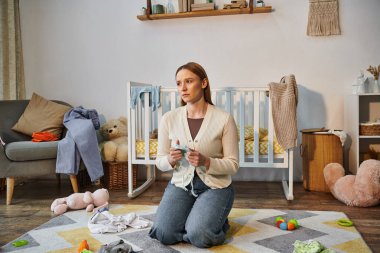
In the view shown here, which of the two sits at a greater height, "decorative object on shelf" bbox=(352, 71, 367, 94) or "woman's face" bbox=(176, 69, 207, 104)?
"decorative object on shelf" bbox=(352, 71, 367, 94)

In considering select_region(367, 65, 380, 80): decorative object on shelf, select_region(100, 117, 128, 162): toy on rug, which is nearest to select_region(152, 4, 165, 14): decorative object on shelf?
select_region(100, 117, 128, 162): toy on rug

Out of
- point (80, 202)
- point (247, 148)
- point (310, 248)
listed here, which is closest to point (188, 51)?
point (247, 148)

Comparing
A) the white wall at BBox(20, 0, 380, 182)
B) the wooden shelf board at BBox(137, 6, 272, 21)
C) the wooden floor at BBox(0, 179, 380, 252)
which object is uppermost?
the wooden shelf board at BBox(137, 6, 272, 21)

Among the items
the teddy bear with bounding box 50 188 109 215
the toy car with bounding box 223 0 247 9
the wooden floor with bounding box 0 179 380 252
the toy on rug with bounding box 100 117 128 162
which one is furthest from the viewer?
the toy car with bounding box 223 0 247 9

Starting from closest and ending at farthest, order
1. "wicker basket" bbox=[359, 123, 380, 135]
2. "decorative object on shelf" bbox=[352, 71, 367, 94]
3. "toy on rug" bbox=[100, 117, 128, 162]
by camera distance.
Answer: "wicker basket" bbox=[359, 123, 380, 135] → "decorative object on shelf" bbox=[352, 71, 367, 94] → "toy on rug" bbox=[100, 117, 128, 162]

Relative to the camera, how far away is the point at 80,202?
252cm

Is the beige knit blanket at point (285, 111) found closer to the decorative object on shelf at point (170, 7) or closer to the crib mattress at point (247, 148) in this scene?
the crib mattress at point (247, 148)

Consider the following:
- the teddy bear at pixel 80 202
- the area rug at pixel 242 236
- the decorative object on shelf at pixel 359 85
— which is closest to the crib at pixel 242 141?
the teddy bear at pixel 80 202

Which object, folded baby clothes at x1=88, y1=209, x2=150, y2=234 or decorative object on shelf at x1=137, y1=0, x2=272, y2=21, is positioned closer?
folded baby clothes at x1=88, y1=209, x2=150, y2=234

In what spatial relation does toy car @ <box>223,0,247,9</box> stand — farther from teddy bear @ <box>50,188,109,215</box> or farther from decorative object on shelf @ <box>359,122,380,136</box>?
teddy bear @ <box>50,188,109,215</box>

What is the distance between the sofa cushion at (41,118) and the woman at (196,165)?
152 centimetres

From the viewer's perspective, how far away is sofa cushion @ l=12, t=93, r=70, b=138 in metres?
3.13

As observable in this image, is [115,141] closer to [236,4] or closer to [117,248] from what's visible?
→ [236,4]

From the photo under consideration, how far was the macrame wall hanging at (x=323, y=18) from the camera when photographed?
10.7 feet
